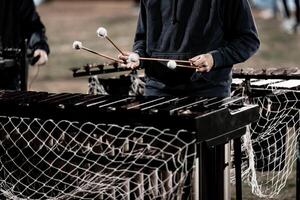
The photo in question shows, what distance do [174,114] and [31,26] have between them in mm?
2692

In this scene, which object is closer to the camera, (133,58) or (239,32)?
(133,58)

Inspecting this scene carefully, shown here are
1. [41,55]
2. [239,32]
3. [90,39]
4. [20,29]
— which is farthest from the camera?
[90,39]

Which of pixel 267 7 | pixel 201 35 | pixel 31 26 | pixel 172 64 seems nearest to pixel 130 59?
pixel 172 64

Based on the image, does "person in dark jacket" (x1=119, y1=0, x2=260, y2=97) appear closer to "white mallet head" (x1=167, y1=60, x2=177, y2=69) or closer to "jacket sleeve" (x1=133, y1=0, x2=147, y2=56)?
"jacket sleeve" (x1=133, y1=0, x2=147, y2=56)

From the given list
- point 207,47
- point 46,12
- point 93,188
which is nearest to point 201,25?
point 207,47

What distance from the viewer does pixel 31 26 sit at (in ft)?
19.6

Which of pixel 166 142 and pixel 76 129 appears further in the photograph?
pixel 76 129

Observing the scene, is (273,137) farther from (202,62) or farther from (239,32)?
(202,62)

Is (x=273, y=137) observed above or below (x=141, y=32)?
below

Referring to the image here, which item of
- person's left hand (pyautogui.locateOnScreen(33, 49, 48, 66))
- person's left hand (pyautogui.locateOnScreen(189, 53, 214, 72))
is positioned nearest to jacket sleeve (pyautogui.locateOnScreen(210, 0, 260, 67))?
person's left hand (pyautogui.locateOnScreen(189, 53, 214, 72))

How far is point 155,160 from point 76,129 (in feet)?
1.27

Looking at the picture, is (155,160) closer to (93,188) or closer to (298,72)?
(93,188)

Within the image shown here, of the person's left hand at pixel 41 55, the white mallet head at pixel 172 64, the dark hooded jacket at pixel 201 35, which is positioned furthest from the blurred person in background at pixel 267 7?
the white mallet head at pixel 172 64

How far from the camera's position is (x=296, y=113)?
4582 millimetres
